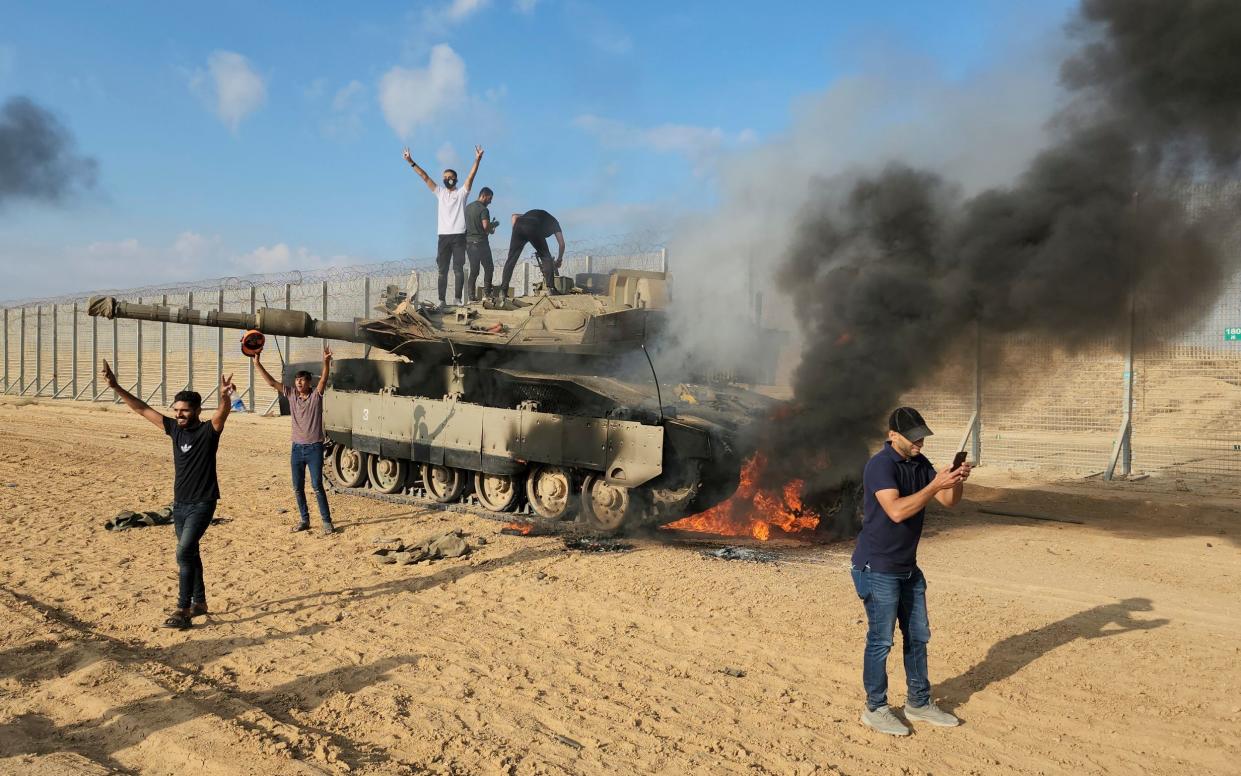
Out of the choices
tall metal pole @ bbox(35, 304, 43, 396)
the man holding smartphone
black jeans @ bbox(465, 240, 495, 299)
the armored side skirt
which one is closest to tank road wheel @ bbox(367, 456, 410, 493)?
the armored side skirt

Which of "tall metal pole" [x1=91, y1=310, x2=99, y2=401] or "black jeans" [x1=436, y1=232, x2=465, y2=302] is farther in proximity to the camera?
"tall metal pole" [x1=91, y1=310, x2=99, y2=401]

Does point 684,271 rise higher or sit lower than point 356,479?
higher

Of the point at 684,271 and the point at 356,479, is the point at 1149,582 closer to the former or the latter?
the point at 684,271

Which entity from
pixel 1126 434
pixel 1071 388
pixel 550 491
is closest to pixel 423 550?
pixel 550 491

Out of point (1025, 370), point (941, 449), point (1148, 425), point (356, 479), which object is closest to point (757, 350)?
point (1025, 370)

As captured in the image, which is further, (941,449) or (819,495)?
(941,449)

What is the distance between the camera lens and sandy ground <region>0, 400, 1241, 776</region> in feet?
15.0

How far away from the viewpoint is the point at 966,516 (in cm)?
1174

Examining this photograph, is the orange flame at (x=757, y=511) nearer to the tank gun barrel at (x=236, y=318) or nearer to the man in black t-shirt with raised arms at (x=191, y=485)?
the man in black t-shirt with raised arms at (x=191, y=485)

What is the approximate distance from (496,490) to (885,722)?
298 inches

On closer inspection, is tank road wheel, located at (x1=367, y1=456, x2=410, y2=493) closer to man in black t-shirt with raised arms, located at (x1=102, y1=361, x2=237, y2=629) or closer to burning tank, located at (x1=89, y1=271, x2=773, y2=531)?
burning tank, located at (x1=89, y1=271, x2=773, y2=531)

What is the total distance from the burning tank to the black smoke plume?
3.65 ft

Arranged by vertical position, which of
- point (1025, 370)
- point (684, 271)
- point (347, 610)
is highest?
point (684, 271)

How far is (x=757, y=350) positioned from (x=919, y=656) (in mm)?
6948
